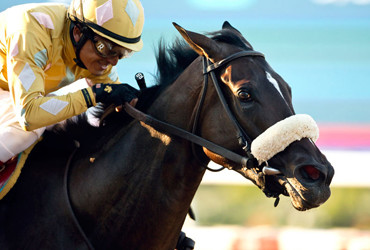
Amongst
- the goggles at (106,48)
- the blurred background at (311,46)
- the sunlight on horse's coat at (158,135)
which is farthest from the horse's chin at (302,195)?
the blurred background at (311,46)

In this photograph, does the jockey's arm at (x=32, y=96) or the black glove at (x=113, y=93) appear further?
the black glove at (x=113, y=93)

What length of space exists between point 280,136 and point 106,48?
1072 mm

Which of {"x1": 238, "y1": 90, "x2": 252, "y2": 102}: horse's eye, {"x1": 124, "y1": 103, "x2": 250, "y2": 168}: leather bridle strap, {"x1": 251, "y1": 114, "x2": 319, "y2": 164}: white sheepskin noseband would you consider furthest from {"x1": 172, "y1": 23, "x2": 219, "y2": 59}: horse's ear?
{"x1": 251, "y1": 114, "x2": 319, "y2": 164}: white sheepskin noseband

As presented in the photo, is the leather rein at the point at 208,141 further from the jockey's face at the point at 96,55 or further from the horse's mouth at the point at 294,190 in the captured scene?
the jockey's face at the point at 96,55

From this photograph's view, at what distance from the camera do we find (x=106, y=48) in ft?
9.16

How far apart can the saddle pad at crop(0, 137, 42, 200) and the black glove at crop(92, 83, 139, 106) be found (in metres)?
0.50

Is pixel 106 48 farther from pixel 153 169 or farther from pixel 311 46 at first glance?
pixel 311 46

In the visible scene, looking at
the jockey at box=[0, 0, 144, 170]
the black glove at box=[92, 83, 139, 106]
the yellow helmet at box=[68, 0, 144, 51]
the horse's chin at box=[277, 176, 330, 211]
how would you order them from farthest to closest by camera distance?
the yellow helmet at box=[68, 0, 144, 51] → the black glove at box=[92, 83, 139, 106] → the jockey at box=[0, 0, 144, 170] → the horse's chin at box=[277, 176, 330, 211]

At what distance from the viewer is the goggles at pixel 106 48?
2781mm

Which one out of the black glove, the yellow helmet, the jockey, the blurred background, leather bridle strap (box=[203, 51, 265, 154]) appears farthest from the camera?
the blurred background

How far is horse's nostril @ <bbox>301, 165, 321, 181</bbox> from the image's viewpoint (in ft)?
7.39

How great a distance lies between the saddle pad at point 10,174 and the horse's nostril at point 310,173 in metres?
1.39

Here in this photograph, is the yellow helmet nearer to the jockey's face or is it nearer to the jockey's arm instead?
the jockey's face

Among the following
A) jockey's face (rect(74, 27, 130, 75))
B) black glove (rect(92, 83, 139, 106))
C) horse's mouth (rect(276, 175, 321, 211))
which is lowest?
horse's mouth (rect(276, 175, 321, 211))
